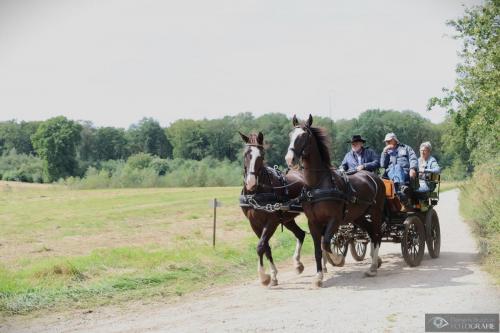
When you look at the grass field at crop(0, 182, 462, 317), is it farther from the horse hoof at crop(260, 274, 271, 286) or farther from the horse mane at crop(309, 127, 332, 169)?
the horse mane at crop(309, 127, 332, 169)

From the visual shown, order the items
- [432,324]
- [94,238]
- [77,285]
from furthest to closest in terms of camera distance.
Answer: [94,238] → [77,285] → [432,324]

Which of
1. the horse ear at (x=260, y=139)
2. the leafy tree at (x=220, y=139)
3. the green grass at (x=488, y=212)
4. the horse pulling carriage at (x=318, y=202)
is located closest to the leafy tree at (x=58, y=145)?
the leafy tree at (x=220, y=139)

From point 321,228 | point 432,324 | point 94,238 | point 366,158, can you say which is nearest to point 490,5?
point 366,158

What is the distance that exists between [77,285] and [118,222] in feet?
52.0

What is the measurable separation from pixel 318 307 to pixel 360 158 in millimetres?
4067

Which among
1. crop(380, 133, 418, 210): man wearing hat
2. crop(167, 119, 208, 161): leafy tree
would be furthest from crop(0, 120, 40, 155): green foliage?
crop(380, 133, 418, 210): man wearing hat

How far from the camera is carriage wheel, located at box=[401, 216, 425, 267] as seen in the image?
976 cm

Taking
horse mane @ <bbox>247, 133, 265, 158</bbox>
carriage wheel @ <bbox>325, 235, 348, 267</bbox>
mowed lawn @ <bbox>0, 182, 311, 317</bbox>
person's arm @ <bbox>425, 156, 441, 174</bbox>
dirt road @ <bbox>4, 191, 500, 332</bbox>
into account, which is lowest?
mowed lawn @ <bbox>0, 182, 311, 317</bbox>

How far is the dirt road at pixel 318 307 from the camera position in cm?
630

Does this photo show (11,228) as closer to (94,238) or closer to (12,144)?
(94,238)

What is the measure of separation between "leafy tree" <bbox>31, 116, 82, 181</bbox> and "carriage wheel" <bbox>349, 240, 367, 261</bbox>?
74870 mm

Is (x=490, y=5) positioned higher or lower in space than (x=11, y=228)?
higher

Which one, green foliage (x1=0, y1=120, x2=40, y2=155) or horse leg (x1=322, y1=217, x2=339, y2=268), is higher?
green foliage (x1=0, y1=120, x2=40, y2=155)

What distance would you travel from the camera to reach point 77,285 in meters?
9.38
